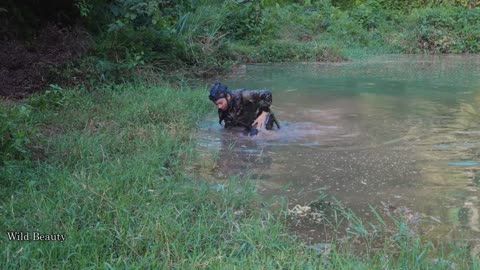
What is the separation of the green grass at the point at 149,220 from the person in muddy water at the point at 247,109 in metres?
1.16

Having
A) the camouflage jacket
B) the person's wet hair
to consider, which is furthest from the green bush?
the camouflage jacket

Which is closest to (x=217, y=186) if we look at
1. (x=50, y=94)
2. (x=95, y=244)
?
(x=95, y=244)

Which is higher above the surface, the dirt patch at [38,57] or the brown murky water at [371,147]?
the dirt patch at [38,57]

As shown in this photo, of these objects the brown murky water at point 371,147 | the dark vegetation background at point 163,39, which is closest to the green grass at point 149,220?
the brown murky water at point 371,147

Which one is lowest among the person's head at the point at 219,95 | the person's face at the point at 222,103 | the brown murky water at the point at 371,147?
the brown murky water at the point at 371,147

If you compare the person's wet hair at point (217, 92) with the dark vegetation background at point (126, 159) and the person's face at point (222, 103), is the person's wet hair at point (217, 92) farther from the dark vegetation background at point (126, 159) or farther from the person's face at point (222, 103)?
the dark vegetation background at point (126, 159)

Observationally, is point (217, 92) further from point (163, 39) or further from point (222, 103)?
point (163, 39)

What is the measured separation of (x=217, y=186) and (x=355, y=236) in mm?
1302

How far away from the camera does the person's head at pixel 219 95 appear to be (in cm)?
627

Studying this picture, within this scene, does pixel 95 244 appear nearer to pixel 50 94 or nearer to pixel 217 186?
pixel 217 186

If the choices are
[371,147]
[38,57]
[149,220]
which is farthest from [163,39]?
[149,220]

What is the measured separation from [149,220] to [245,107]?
11.0 feet

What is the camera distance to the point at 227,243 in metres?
3.24

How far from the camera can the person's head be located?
6.27 m
